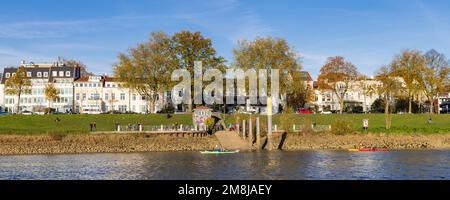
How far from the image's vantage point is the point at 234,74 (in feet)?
365

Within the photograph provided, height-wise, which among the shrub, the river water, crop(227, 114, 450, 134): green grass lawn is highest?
crop(227, 114, 450, 134): green grass lawn

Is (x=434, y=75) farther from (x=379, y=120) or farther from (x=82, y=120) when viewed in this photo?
(x=82, y=120)

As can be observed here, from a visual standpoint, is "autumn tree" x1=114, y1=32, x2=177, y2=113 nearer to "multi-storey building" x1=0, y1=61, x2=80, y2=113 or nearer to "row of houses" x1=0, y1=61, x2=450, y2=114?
"row of houses" x1=0, y1=61, x2=450, y2=114

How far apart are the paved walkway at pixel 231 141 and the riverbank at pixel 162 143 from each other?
3.65 ft

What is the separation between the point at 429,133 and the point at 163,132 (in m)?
36.0

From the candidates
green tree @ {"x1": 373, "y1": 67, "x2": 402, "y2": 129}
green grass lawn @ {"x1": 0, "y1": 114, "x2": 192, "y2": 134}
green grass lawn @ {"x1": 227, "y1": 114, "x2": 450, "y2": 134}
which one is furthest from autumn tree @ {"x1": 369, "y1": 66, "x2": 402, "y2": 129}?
green grass lawn @ {"x1": 0, "y1": 114, "x2": 192, "y2": 134}

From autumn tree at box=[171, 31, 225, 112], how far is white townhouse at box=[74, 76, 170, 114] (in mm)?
37262

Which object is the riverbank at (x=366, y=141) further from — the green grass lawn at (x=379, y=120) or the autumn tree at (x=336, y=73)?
the autumn tree at (x=336, y=73)

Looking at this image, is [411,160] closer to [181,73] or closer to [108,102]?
[181,73]

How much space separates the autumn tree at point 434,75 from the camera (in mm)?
115062

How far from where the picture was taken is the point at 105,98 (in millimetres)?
146000

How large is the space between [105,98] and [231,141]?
7843 centimetres

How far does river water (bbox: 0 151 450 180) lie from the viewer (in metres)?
44.8

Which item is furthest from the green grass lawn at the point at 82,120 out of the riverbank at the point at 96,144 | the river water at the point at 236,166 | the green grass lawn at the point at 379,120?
the river water at the point at 236,166
